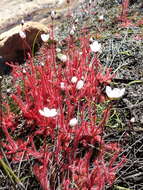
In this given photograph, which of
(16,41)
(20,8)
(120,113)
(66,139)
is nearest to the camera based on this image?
(66,139)

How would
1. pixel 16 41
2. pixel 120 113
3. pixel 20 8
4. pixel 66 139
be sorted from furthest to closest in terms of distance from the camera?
pixel 20 8, pixel 16 41, pixel 120 113, pixel 66 139

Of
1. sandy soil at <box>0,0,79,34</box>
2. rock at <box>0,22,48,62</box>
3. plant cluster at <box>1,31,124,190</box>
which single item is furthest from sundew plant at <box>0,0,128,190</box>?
sandy soil at <box>0,0,79,34</box>

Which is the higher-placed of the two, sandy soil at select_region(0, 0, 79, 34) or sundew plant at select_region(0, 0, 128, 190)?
sandy soil at select_region(0, 0, 79, 34)

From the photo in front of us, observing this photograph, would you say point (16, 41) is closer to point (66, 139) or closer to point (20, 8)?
point (66, 139)

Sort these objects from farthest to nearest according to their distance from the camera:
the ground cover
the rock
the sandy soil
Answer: the sandy soil
the rock
the ground cover

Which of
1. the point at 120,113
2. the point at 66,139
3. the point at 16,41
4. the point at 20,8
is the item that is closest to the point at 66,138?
the point at 66,139

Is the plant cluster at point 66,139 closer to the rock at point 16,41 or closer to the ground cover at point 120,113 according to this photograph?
the ground cover at point 120,113

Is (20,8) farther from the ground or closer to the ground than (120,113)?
farther from the ground

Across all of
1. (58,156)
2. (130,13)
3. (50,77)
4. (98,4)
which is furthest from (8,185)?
(98,4)

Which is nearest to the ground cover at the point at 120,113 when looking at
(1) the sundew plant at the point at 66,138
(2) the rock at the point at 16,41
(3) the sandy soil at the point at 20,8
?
(1) the sundew plant at the point at 66,138

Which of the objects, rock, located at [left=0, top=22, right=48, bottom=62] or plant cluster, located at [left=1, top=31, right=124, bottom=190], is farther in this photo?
rock, located at [left=0, top=22, right=48, bottom=62]

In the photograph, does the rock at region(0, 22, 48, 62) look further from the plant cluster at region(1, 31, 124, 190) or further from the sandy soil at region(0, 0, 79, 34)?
the sandy soil at region(0, 0, 79, 34)
